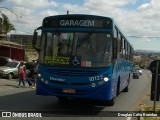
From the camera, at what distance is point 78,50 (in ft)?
43.8

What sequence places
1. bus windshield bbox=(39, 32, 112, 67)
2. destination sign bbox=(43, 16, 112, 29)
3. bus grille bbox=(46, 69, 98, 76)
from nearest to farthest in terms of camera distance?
1. bus grille bbox=(46, 69, 98, 76)
2. bus windshield bbox=(39, 32, 112, 67)
3. destination sign bbox=(43, 16, 112, 29)

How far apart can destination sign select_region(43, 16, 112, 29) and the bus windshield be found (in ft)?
1.01

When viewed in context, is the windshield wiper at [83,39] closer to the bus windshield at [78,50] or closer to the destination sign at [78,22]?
the bus windshield at [78,50]

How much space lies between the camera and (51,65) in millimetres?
13531

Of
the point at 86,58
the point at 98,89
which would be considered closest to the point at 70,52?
the point at 86,58

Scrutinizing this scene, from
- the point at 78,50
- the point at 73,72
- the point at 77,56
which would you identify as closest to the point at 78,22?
the point at 78,50

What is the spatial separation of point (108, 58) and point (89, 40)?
0.88 m

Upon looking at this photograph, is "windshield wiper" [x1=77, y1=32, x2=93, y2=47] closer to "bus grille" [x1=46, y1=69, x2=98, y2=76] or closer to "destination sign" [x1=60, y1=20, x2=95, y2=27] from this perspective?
"destination sign" [x1=60, y1=20, x2=95, y2=27]

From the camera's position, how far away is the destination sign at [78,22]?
13.6 m

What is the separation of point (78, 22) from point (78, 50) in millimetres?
1040

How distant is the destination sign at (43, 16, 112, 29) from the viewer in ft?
44.5

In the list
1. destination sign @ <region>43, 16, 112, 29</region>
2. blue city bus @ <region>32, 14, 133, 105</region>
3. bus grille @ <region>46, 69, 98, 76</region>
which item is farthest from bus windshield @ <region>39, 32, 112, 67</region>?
destination sign @ <region>43, 16, 112, 29</region>

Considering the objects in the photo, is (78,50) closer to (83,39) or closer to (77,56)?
(77,56)

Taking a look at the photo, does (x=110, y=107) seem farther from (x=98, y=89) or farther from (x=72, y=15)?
(x=72, y=15)
